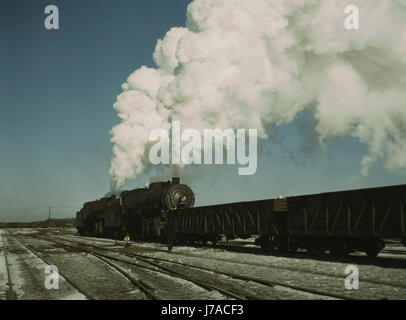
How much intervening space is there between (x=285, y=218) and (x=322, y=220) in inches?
93.8

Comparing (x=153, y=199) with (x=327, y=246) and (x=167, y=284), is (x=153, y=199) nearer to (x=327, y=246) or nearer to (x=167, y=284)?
(x=327, y=246)

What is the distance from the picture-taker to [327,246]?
16.8 m

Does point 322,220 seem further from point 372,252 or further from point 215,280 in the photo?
point 215,280

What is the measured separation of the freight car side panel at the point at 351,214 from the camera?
13758 millimetres

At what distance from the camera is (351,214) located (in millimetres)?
15297

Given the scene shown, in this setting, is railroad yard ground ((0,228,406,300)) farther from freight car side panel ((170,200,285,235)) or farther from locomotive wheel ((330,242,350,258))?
freight car side panel ((170,200,285,235))

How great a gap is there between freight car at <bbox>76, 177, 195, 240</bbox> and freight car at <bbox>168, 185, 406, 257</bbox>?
4.59 meters

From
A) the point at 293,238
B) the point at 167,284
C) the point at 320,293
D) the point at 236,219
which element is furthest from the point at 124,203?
the point at 320,293

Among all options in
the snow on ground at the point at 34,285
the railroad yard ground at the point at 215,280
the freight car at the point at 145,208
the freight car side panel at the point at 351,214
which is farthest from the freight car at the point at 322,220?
the snow on ground at the point at 34,285

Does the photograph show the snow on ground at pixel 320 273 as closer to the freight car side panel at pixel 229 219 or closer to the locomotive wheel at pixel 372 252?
the locomotive wheel at pixel 372 252

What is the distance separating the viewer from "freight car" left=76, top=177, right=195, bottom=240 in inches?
1104

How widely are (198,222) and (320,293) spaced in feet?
53.9

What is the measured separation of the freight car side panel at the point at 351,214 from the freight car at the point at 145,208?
1133 centimetres

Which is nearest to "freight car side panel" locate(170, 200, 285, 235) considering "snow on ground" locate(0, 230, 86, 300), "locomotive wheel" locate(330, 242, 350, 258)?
"locomotive wheel" locate(330, 242, 350, 258)
